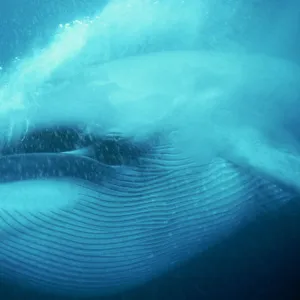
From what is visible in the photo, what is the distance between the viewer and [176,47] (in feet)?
11.0

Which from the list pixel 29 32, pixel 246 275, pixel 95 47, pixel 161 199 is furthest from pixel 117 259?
pixel 29 32

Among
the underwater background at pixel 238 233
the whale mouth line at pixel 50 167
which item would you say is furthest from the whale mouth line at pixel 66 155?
the underwater background at pixel 238 233

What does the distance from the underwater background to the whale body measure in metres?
0.08

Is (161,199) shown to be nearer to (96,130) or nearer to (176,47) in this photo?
(96,130)

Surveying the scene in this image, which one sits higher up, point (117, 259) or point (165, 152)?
point (165, 152)

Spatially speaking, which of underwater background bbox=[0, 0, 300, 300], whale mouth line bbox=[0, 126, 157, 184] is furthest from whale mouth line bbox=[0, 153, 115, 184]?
underwater background bbox=[0, 0, 300, 300]

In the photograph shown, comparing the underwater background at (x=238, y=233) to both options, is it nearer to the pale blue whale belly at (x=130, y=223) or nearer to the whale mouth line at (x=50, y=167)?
the pale blue whale belly at (x=130, y=223)

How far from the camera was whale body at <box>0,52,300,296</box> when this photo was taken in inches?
109

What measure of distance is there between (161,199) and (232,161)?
0.48 metres

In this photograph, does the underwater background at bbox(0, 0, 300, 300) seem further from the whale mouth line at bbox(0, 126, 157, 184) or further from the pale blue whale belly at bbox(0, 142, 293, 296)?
the whale mouth line at bbox(0, 126, 157, 184)

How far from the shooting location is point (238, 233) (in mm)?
3201

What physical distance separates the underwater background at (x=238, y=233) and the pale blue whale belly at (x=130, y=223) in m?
0.09

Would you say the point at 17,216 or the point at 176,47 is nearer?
the point at 17,216

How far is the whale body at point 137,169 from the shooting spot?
2.78 metres
